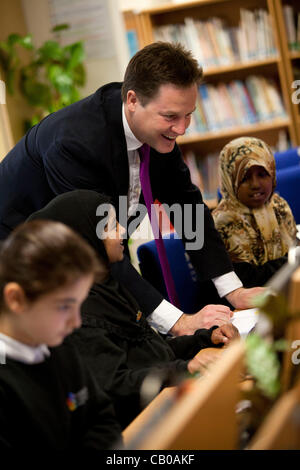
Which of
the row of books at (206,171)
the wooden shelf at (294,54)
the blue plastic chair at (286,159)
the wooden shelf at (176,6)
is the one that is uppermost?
the wooden shelf at (176,6)

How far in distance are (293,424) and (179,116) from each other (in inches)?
49.4

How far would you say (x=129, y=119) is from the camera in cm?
210

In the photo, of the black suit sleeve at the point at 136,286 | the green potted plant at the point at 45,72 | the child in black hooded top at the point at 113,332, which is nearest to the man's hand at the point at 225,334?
the child in black hooded top at the point at 113,332

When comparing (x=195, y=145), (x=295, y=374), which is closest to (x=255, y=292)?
(x=295, y=374)

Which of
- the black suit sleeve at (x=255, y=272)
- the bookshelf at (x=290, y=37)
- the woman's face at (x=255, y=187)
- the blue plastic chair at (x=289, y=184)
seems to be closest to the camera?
the black suit sleeve at (x=255, y=272)

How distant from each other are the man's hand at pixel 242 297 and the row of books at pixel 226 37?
2.88 m

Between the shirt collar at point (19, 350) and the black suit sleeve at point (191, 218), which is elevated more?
the shirt collar at point (19, 350)

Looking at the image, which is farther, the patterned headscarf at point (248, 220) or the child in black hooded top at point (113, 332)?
the patterned headscarf at point (248, 220)

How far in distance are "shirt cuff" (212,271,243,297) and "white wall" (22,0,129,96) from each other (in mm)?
2624

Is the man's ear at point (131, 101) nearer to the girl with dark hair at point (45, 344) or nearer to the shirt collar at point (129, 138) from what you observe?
the shirt collar at point (129, 138)

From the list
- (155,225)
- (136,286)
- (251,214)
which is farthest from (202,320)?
(251,214)

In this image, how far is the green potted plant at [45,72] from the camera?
Result: 168 inches

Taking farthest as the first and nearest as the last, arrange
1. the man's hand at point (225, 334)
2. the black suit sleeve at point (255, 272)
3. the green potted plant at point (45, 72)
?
the green potted plant at point (45, 72)
the black suit sleeve at point (255, 272)
the man's hand at point (225, 334)
